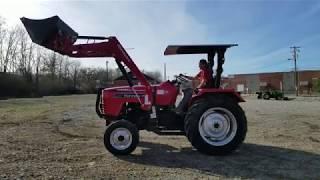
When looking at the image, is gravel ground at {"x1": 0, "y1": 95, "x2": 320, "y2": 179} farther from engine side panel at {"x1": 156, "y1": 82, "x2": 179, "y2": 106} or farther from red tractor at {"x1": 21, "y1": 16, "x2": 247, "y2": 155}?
engine side panel at {"x1": 156, "y1": 82, "x2": 179, "y2": 106}

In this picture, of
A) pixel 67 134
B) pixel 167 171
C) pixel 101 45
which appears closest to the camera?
pixel 167 171

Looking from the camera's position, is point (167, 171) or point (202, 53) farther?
point (202, 53)

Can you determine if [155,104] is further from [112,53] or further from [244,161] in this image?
[244,161]

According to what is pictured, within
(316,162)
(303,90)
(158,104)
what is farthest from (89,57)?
(303,90)

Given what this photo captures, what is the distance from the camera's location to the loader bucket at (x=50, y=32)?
374 inches

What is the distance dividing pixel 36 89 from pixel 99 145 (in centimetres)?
7459

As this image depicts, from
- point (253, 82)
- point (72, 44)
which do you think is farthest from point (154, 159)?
point (253, 82)

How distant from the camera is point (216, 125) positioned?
9.62m

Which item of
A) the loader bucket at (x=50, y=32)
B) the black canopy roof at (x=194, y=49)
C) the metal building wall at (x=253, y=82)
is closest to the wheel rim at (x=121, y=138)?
the black canopy roof at (x=194, y=49)

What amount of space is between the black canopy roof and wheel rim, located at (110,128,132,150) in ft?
6.76

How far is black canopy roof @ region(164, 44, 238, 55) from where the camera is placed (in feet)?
32.2

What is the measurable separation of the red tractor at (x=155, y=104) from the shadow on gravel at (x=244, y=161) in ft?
1.34

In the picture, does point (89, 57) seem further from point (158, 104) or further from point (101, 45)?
point (158, 104)

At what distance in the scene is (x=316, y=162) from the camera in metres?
8.52
